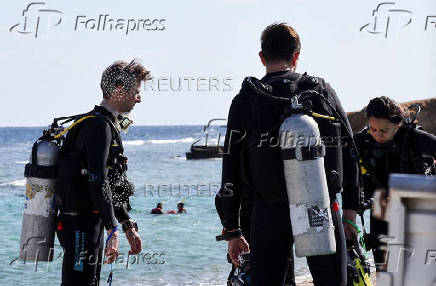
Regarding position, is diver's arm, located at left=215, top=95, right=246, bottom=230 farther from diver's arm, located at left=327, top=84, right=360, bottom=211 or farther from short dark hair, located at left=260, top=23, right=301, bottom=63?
diver's arm, located at left=327, top=84, right=360, bottom=211

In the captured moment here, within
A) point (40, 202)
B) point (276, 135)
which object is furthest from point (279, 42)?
point (40, 202)

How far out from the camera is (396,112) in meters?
4.81

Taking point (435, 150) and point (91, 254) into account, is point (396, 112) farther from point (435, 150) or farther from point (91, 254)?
point (91, 254)

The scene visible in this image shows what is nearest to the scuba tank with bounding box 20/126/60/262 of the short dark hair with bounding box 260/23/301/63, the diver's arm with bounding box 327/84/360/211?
the short dark hair with bounding box 260/23/301/63

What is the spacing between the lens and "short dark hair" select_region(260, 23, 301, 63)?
362cm

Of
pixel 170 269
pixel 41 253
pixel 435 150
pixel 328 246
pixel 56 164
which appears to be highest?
pixel 435 150

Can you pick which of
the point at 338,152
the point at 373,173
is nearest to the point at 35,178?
the point at 338,152

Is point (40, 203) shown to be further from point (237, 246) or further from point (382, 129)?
point (382, 129)

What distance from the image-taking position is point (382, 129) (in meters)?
4.86

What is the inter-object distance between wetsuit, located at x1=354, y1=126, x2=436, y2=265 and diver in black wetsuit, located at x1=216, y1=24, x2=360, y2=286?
1156 millimetres

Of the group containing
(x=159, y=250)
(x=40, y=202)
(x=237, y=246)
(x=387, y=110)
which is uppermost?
(x=387, y=110)

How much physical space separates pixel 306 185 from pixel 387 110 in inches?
66.8

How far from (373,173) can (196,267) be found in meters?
7.07

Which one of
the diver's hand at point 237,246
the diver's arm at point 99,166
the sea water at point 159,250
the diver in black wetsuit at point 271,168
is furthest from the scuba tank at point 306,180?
the sea water at point 159,250
